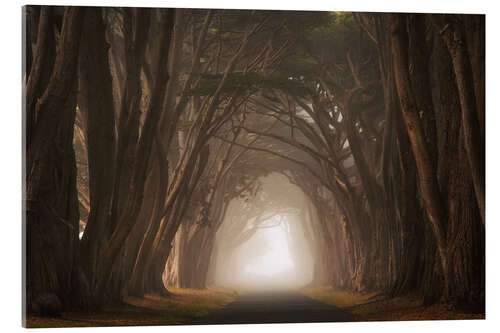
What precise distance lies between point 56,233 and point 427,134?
554 centimetres

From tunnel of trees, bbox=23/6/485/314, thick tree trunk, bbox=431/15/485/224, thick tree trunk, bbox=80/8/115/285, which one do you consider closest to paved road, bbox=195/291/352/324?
tunnel of trees, bbox=23/6/485/314

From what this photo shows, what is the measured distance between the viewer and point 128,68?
12383 millimetres

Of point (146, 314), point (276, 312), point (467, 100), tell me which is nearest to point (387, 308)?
point (276, 312)

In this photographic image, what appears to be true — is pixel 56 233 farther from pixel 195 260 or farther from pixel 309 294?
pixel 195 260

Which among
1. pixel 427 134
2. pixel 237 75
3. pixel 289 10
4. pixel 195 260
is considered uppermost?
pixel 289 10

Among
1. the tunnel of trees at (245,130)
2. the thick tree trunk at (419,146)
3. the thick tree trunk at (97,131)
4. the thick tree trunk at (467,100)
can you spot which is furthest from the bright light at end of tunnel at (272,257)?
the thick tree trunk at (467,100)

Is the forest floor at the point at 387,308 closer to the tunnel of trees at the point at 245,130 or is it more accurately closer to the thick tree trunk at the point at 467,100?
the tunnel of trees at the point at 245,130

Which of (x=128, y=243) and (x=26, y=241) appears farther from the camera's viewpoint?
(x=128, y=243)

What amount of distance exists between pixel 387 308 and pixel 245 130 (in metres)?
5.55

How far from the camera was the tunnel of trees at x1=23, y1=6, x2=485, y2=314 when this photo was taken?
1067 cm

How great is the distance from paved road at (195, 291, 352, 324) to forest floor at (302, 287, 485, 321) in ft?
0.82
